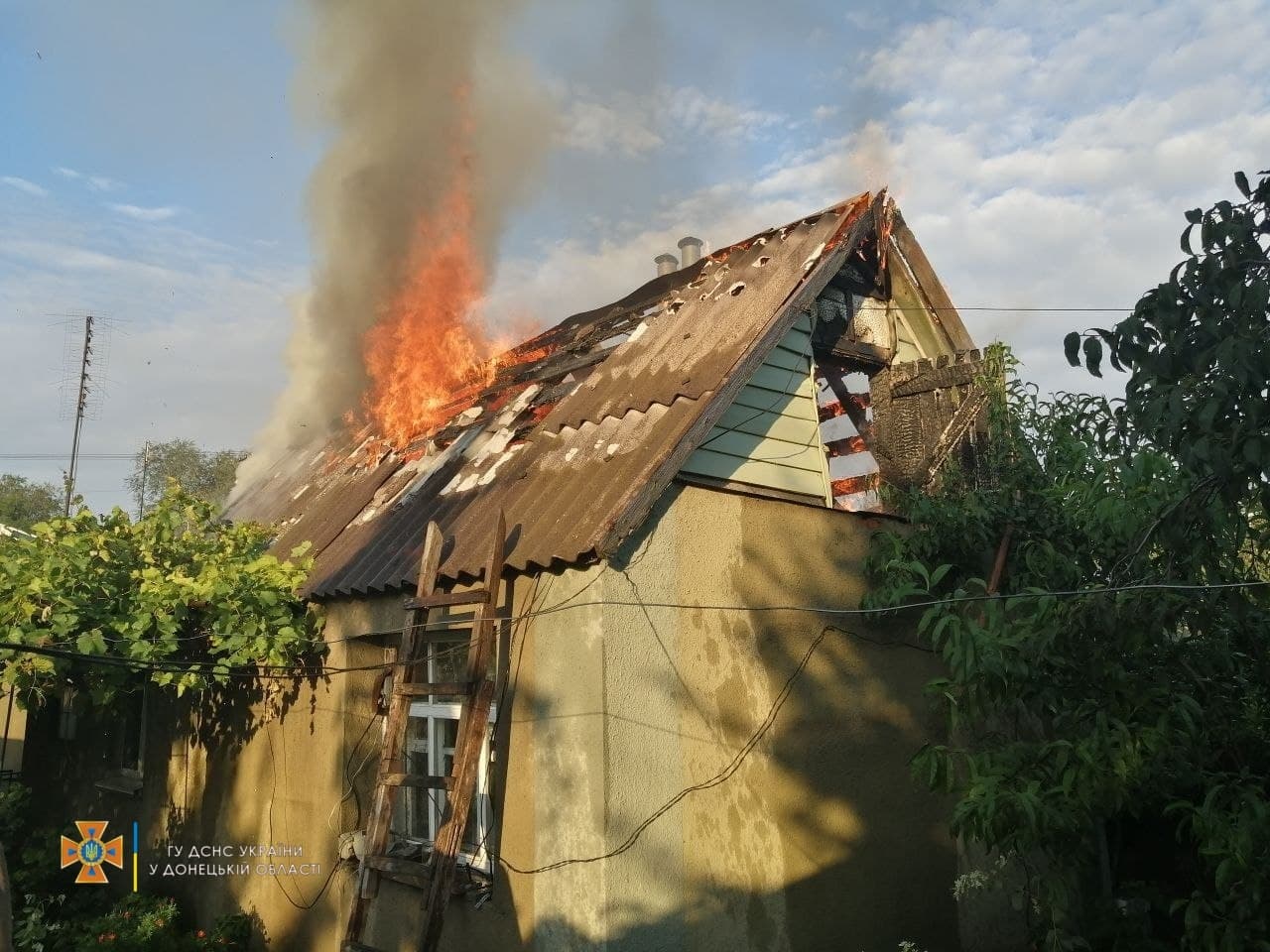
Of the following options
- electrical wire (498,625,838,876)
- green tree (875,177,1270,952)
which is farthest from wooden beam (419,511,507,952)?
green tree (875,177,1270,952)

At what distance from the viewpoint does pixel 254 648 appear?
24.1 feet

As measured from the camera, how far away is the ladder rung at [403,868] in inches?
226

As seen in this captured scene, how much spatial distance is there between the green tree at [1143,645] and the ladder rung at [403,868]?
298cm

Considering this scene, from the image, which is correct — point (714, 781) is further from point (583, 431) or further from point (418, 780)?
point (583, 431)

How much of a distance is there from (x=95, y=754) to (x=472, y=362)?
650 centimetres

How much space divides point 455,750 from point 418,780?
1.29 ft

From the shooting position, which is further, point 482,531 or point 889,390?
point 889,390

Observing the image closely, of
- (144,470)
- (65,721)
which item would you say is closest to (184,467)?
(144,470)

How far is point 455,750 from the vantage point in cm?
582

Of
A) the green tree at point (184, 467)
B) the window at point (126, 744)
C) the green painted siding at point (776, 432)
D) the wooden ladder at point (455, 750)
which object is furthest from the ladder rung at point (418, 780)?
the green tree at point (184, 467)

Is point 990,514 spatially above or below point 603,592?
above

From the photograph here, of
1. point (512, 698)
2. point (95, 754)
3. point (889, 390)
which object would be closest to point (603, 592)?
point (512, 698)

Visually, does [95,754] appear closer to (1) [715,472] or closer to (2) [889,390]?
(1) [715,472]

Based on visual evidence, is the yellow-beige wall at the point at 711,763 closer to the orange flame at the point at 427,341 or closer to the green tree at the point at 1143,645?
the green tree at the point at 1143,645
